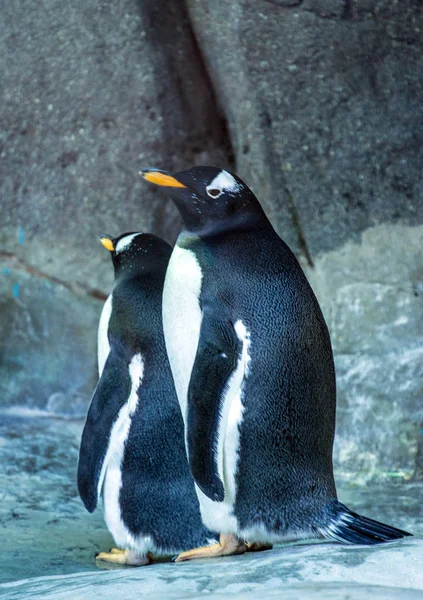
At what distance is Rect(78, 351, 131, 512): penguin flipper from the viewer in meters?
2.54

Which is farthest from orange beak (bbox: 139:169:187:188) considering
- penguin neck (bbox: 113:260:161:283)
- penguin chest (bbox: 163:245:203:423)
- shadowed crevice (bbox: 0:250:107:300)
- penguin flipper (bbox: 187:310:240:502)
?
shadowed crevice (bbox: 0:250:107:300)

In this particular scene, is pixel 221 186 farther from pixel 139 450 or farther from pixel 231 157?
pixel 231 157

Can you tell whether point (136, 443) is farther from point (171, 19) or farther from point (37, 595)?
point (171, 19)

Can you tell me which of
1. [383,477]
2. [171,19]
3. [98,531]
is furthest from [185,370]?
[171,19]

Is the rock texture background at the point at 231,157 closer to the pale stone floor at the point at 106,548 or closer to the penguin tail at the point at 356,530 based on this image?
the pale stone floor at the point at 106,548

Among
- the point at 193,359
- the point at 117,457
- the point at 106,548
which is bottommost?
the point at 106,548

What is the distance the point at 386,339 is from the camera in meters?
3.61

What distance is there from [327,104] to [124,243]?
1.16 m

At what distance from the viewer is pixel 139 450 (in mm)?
2502

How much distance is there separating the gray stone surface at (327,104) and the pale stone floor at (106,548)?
1061 millimetres

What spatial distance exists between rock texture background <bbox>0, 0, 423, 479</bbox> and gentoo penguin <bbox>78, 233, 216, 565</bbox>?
3.90ft

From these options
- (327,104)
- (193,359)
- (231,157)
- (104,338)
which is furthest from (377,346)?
(193,359)

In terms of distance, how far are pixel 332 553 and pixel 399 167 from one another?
2030mm

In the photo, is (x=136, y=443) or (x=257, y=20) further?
(x=257, y=20)
